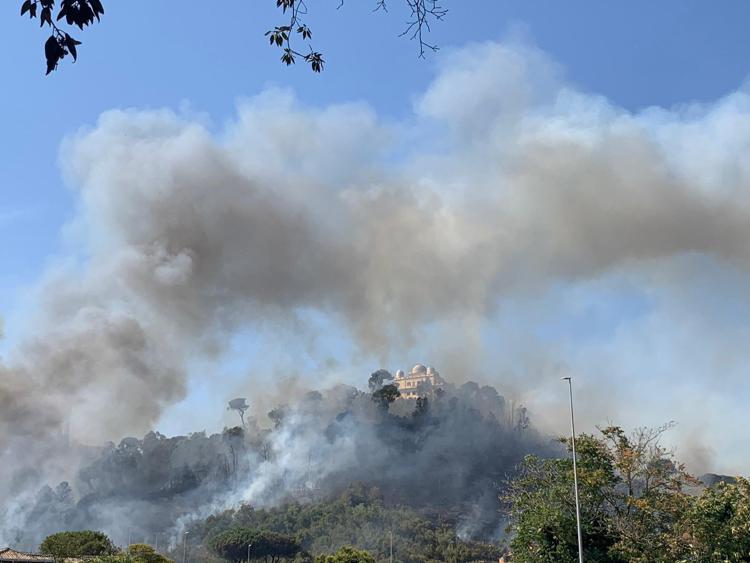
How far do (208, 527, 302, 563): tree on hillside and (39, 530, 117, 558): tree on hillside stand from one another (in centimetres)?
3964

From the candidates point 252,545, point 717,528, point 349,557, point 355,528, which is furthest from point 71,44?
Answer: point 355,528

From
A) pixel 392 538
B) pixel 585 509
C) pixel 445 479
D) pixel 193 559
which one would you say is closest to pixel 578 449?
pixel 585 509

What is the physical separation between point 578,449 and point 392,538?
9292cm

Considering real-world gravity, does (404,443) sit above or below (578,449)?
above

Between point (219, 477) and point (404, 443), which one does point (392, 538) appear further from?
point (219, 477)

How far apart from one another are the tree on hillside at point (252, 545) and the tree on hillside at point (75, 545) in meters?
39.6

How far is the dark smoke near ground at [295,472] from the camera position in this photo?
6363 inches

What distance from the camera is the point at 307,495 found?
166 m

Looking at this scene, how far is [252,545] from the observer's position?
117875 mm

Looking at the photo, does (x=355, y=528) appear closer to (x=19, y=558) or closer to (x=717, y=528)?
(x=19, y=558)

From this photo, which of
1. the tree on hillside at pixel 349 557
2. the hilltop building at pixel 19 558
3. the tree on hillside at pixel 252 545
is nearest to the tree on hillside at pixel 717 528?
the tree on hillside at pixel 349 557

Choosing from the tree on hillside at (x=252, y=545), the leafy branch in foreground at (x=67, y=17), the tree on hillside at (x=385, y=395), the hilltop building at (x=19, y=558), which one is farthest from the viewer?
the tree on hillside at (x=385, y=395)

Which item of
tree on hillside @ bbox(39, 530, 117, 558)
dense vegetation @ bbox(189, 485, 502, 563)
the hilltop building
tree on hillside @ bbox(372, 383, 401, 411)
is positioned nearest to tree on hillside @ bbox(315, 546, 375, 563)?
tree on hillside @ bbox(39, 530, 117, 558)

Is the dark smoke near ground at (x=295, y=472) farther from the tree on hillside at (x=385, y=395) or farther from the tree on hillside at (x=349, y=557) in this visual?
the tree on hillside at (x=349, y=557)
